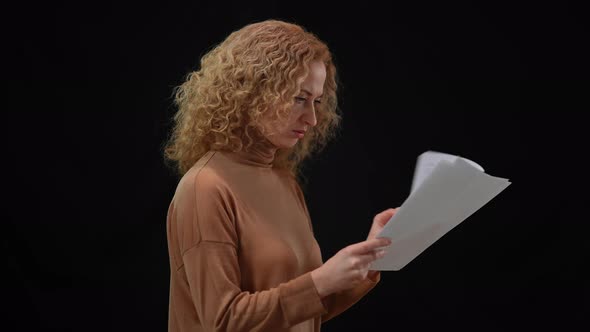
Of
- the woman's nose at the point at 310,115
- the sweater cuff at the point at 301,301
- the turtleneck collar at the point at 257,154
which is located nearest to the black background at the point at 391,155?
the turtleneck collar at the point at 257,154

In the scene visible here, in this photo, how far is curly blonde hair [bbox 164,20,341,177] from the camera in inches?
72.2

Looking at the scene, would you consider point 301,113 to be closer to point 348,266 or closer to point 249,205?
point 249,205

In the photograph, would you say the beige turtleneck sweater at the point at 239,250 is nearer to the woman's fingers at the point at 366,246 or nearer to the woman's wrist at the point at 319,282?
the woman's wrist at the point at 319,282

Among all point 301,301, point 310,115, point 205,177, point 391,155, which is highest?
point 310,115

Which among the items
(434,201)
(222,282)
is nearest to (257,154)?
(222,282)

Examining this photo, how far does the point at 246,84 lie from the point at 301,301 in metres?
0.49

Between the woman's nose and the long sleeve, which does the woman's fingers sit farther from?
the woman's nose

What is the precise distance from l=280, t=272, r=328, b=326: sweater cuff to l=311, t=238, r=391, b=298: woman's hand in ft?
0.05

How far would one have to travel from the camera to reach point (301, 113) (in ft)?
6.17

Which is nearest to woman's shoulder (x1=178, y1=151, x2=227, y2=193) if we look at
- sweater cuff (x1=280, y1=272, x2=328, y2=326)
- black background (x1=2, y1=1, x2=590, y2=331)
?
sweater cuff (x1=280, y1=272, x2=328, y2=326)

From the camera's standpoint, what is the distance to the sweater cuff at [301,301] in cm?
170

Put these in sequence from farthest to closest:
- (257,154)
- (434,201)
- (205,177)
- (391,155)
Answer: (391,155), (257,154), (205,177), (434,201)

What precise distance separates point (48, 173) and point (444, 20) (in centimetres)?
163

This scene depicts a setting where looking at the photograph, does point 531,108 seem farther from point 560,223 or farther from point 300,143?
point 300,143
